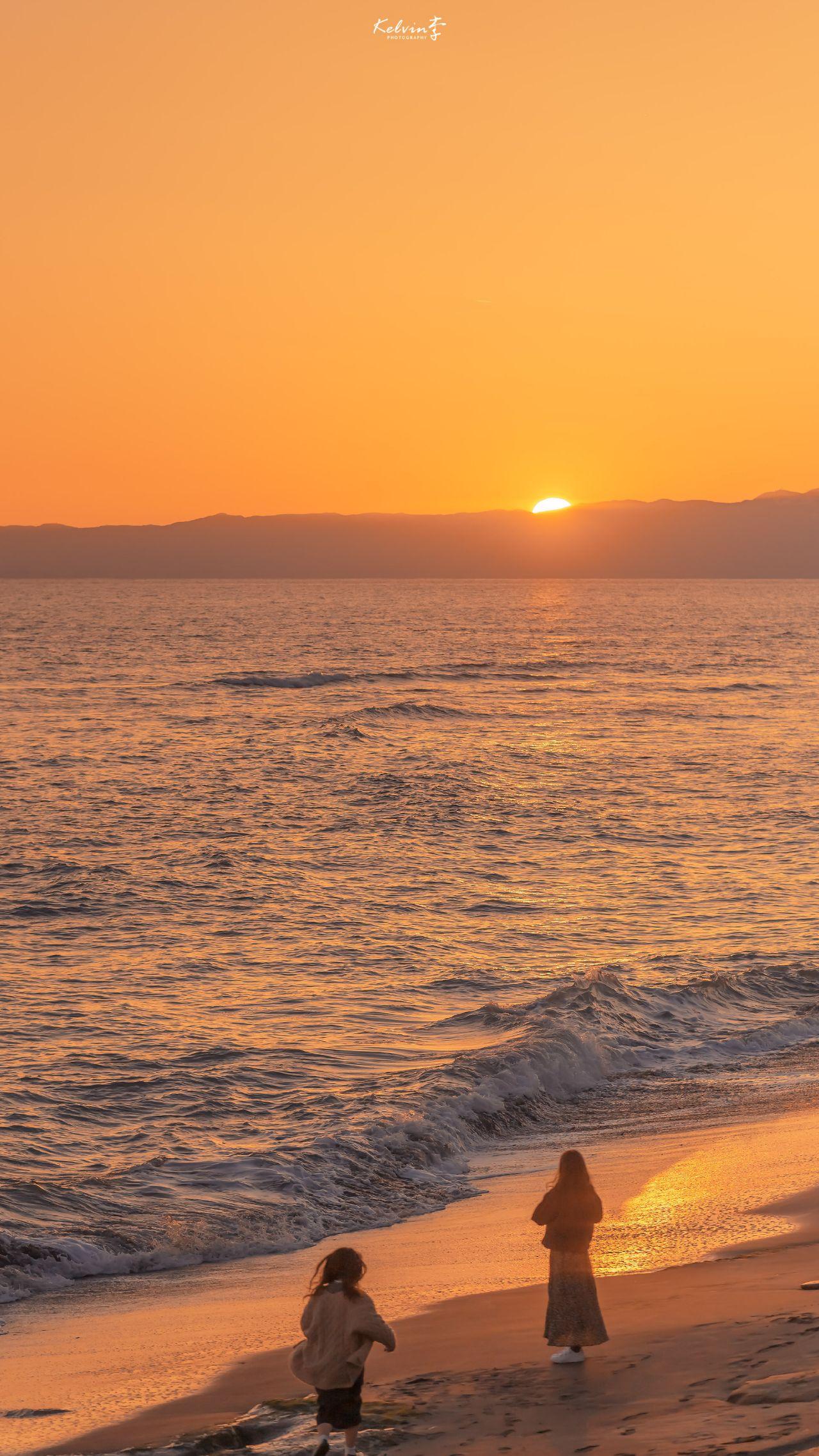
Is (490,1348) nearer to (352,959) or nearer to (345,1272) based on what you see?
(345,1272)

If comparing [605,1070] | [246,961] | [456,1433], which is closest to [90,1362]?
[456,1433]

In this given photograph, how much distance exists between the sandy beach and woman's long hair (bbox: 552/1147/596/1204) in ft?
3.05

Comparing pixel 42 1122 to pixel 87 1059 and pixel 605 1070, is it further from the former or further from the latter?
pixel 605 1070

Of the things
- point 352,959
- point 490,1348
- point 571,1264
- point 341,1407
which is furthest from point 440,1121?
point 341,1407

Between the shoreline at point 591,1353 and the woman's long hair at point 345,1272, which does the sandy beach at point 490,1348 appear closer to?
the shoreline at point 591,1353

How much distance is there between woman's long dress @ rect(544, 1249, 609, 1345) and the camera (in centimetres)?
836

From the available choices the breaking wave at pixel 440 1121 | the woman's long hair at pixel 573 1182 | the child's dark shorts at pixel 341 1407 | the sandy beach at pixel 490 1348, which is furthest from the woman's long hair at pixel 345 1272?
the breaking wave at pixel 440 1121

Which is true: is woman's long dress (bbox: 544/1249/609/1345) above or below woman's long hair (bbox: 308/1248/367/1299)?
below

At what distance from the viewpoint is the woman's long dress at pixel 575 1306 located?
329 inches

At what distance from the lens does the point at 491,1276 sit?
35.6ft

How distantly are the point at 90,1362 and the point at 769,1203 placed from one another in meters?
5.92

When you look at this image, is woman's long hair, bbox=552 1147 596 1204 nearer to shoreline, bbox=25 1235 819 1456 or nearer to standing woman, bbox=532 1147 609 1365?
standing woman, bbox=532 1147 609 1365

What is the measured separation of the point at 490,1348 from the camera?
28.9 ft

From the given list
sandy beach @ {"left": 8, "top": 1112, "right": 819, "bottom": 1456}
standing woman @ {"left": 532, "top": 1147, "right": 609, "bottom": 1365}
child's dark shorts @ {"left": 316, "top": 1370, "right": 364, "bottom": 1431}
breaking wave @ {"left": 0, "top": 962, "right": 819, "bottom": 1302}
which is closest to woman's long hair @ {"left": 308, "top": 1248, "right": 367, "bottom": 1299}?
child's dark shorts @ {"left": 316, "top": 1370, "right": 364, "bottom": 1431}
